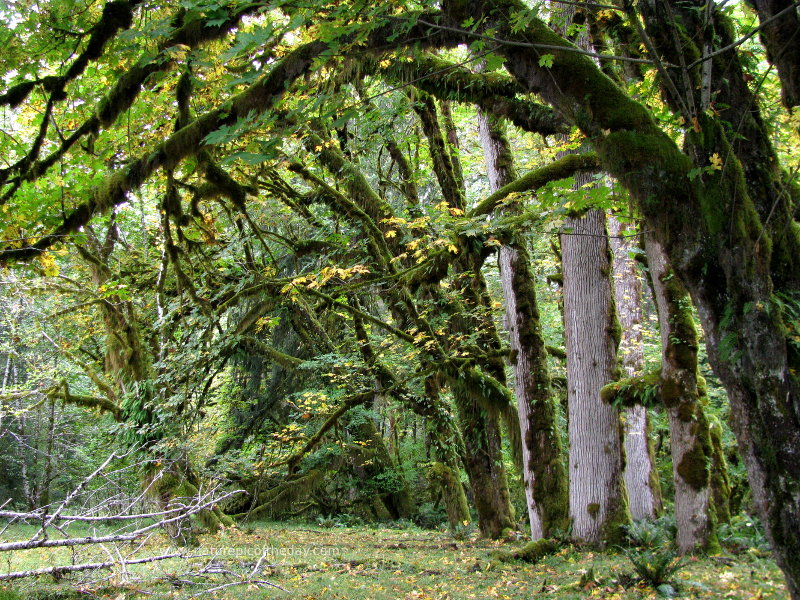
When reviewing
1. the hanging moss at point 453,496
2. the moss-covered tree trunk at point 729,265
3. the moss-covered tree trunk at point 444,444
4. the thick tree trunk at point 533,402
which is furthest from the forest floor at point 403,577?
the moss-covered tree trunk at point 729,265

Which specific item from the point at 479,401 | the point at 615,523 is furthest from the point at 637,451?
the point at 479,401

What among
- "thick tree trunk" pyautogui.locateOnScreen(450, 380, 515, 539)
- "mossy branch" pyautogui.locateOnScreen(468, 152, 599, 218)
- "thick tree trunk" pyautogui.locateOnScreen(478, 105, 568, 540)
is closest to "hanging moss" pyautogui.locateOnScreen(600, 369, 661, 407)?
"thick tree trunk" pyautogui.locateOnScreen(478, 105, 568, 540)

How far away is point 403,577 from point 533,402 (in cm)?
292

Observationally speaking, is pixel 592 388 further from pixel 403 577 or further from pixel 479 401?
pixel 403 577

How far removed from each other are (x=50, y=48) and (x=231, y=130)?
2.49 m

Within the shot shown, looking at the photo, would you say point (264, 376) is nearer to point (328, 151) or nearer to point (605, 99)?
point (328, 151)

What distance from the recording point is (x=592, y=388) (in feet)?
23.8

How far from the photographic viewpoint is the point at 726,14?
351 centimetres

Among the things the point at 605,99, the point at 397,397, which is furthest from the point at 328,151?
the point at 605,99

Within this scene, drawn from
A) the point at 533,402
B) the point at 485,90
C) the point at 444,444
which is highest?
the point at 485,90

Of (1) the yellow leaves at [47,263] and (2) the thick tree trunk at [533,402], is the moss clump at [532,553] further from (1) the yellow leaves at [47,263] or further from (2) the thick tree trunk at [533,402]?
(1) the yellow leaves at [47,263]

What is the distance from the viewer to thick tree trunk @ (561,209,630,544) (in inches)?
274

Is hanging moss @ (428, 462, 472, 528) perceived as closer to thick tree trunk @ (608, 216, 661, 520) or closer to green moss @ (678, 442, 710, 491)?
thick tree trunk @ (608, 216, 661, 520)

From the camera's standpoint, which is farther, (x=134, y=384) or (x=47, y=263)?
(x=134, y=384)
